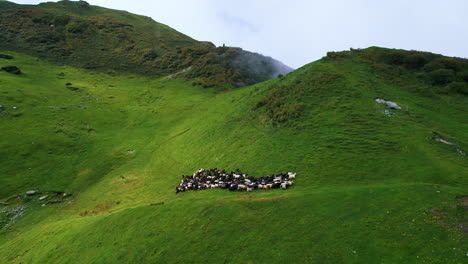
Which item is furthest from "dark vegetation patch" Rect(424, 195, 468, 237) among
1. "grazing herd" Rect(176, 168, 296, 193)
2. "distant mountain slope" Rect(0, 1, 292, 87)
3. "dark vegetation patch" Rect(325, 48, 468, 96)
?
"distant mountain slope" Rect(0, 1, 292, 87)

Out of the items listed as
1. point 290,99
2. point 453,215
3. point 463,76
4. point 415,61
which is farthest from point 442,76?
point 453,215

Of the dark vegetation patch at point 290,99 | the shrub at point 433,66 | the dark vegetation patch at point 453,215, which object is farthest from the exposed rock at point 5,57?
the dark vegetation patch at point 453,215

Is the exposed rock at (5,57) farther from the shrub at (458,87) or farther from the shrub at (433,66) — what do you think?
the shrub at (458,87)

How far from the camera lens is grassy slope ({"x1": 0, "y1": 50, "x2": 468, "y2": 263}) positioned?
1237 centimetres

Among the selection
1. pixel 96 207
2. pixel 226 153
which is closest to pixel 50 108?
pixel 96 207

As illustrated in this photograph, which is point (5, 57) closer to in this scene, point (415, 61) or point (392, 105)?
point (392, 105)

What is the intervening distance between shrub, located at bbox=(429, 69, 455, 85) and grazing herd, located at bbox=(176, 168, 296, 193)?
24317 millimetres

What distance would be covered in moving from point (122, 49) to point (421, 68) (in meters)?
91.8

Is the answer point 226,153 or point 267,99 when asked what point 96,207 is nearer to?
point 226,153


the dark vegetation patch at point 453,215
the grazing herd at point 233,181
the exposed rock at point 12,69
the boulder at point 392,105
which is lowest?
the grazing herd at point 233,181

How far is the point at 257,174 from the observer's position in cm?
2194

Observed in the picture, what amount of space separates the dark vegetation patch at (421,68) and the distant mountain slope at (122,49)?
3509cm

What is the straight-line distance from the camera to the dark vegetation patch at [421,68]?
29.5m

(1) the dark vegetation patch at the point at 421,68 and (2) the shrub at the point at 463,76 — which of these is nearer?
(1) the dark vegetation patch at the point at 421,68
